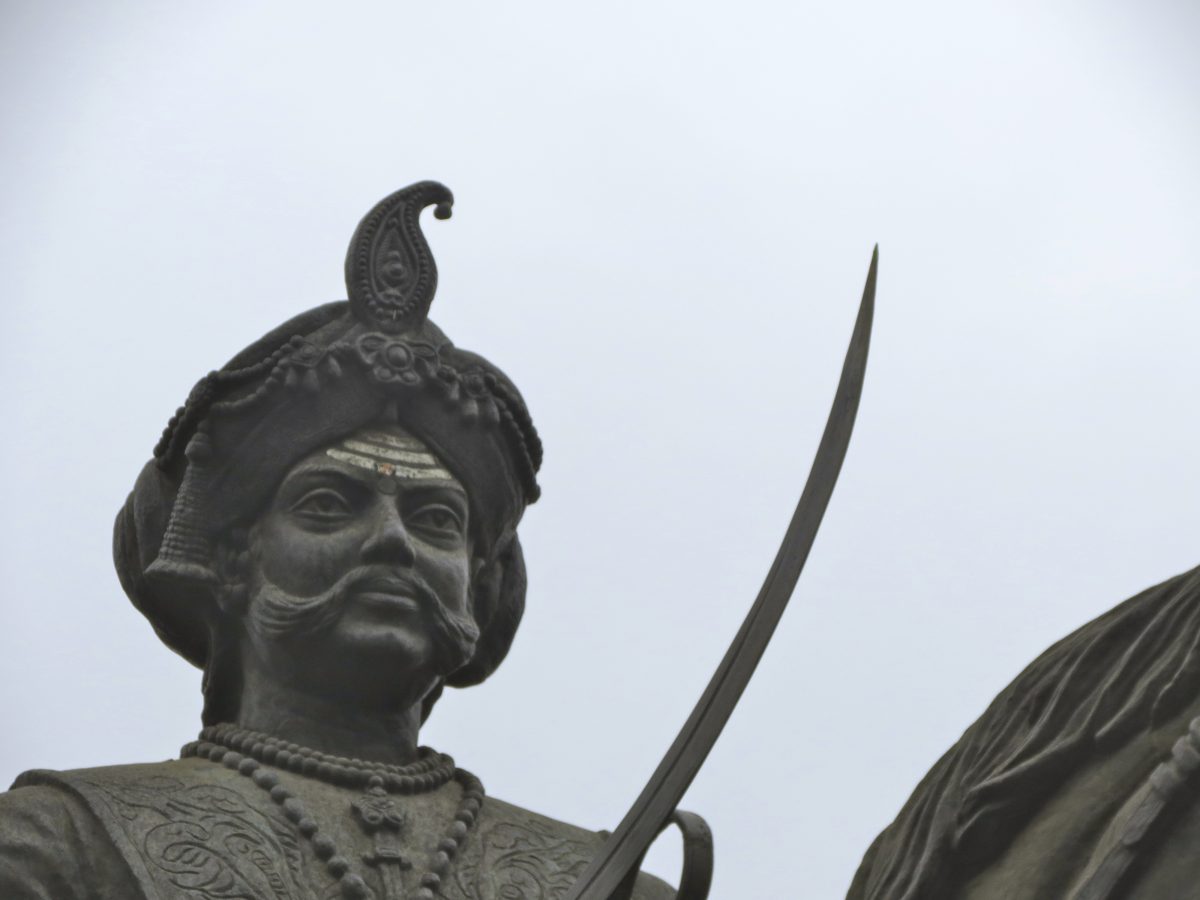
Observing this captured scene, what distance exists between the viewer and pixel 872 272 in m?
5.11

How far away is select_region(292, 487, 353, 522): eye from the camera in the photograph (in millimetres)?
6199

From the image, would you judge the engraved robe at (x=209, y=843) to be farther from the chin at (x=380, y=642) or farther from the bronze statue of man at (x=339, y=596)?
the chin at (x=380, y=642)

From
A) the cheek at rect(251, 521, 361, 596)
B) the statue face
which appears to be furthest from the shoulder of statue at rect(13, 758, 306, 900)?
the cheek at rect(251, 521, 361, 596)

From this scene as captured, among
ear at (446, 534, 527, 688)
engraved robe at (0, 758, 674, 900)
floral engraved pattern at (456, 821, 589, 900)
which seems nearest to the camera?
engraved robe at (0, 758, 674, 900)

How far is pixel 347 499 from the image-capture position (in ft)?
20.4

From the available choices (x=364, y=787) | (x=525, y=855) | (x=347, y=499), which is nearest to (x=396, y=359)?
(x=347, y=499)

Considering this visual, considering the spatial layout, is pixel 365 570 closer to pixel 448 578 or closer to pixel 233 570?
pixel 448 578

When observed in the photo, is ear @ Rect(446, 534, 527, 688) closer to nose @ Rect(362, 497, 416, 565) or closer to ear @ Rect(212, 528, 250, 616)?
nose @ Rect(362, 497, 416, 565)

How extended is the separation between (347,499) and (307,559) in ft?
0.64

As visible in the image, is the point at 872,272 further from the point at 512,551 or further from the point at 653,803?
the point at 512,551

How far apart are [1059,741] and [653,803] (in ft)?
3.46

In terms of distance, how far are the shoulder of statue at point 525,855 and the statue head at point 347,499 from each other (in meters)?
0.39

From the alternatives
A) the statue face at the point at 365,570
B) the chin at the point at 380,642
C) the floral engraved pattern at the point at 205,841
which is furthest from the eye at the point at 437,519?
the floral engraved pattern at the point at 205,841

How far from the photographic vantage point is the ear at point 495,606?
655 centimetres
